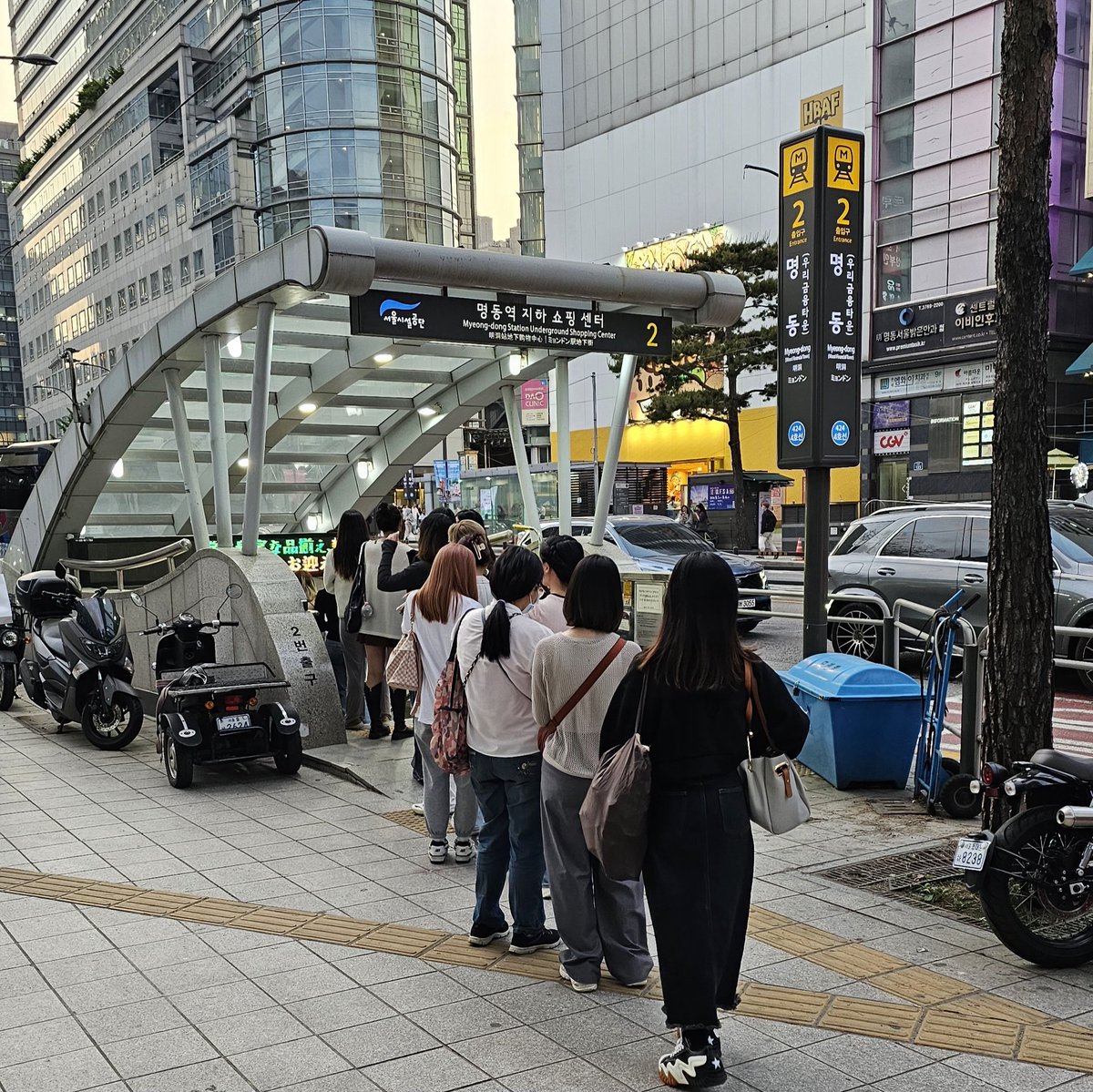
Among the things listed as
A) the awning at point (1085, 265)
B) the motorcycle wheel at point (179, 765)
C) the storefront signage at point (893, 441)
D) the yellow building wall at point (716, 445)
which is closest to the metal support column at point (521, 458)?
the motorcycle wheel at point (179, 765)

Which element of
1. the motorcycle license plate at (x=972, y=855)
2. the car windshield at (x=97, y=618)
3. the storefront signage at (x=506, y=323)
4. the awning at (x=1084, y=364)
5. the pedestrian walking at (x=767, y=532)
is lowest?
the pedestrian walking at (x=767, y=532)

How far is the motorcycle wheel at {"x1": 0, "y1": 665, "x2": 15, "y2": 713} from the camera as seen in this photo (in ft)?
38.8

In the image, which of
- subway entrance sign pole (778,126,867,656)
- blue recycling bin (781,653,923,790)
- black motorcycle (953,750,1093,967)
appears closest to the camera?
black motorcycle (953,750,1093,967)

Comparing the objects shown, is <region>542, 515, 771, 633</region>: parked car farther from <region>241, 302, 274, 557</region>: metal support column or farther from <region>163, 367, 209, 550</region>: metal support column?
<region>241, 302, 274, 557</region>: metal support column

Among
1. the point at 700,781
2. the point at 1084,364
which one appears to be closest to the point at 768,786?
the point at 700,781

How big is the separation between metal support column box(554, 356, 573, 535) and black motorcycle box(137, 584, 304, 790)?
4.91 m

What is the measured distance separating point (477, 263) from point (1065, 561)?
6632mm

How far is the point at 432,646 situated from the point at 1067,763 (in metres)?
3.10

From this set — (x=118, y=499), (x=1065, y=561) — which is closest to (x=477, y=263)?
(x=1065, y=561)

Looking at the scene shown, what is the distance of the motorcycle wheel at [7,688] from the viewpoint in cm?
1183

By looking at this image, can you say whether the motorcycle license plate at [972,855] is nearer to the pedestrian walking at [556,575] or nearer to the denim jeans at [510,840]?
the denim jeans at [510,840]

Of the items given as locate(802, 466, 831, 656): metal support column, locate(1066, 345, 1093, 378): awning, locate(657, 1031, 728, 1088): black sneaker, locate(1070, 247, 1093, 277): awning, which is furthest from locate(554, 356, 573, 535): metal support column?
locate(1070, 247, 1093, 277): awning

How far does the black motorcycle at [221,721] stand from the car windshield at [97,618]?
4.91ft

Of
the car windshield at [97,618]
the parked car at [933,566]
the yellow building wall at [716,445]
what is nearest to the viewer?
the car windshield at [97,618]
